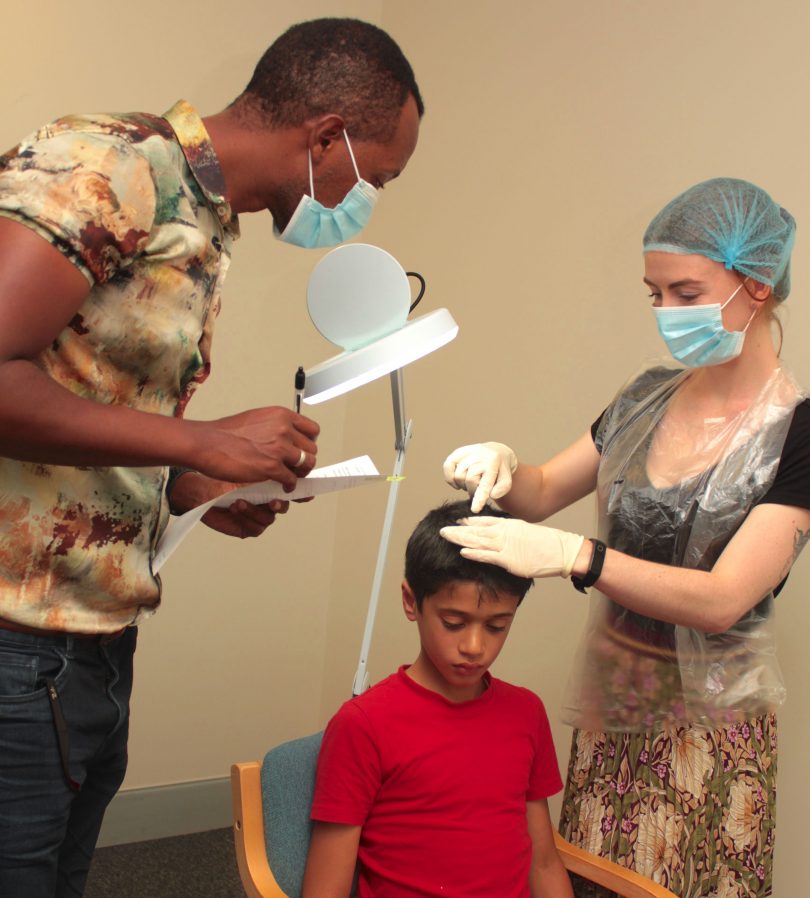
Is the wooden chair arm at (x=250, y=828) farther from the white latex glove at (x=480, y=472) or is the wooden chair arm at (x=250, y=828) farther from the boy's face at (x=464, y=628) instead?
the white latex glove at (x=480, y=472)

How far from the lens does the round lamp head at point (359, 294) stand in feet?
4.74

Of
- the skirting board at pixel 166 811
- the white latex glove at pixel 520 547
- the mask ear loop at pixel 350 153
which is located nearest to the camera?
the mask ear loop at pixel 350 153

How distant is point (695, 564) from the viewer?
62.9 inches

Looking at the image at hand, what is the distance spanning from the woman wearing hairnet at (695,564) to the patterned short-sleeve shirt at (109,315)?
1.74 feet

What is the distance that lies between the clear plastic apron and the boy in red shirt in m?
0.18

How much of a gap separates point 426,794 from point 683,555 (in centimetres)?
54

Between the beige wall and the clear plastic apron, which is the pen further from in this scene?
the beige wall

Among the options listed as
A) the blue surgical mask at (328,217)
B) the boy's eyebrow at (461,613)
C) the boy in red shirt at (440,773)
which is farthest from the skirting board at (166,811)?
the blue surgical mask at (328,217)

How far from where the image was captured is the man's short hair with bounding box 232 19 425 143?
1230mm

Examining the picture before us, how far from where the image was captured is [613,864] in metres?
1.58

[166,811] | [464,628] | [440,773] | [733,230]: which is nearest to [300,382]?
[464,628]

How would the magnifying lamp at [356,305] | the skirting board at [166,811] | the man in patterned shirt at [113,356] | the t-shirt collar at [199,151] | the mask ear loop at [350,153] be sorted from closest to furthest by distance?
1. the man in patterned shirt at [113,356]
2. the t-shirt collar at [199,151]
3. the mask ear loop at [350,153]
4. the magnifying lamp at [356,305]
5. the skirting board at [166,811]

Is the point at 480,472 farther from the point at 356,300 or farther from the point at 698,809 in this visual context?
the point at 698,809

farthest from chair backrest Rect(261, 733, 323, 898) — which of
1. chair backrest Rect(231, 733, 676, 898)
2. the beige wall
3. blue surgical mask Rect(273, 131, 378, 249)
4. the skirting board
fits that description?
the skirting board
